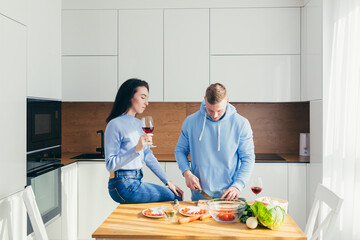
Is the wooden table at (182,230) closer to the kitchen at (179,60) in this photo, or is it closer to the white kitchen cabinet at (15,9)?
the white kitchen cabinet at (15,9)

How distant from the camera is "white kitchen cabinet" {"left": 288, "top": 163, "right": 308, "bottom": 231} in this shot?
12.5ft

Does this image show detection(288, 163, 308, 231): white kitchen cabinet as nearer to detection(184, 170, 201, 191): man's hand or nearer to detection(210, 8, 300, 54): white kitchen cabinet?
detection(210, 8, 300, 54): white kitchen cabinet

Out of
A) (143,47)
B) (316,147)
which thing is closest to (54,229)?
(143,47)

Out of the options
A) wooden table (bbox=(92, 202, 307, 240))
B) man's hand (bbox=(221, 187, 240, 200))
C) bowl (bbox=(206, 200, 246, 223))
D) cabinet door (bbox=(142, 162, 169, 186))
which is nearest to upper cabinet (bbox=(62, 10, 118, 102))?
cabinet door (bbox=(142, 162, 169, 186))

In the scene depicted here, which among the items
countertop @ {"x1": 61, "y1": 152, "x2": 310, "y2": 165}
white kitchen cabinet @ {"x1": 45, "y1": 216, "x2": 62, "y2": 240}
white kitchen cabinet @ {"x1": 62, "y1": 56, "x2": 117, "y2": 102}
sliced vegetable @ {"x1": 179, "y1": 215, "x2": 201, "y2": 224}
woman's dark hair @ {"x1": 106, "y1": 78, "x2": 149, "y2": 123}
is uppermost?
white kitchen cabinet @ {"x1": 62, "y1": 56, "x2": 117, "y2": 102}

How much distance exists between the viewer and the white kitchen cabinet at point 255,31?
13.1 ft

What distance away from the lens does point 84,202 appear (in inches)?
154

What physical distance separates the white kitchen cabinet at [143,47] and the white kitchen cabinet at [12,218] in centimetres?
182

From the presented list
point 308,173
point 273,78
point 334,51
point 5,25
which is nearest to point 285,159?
point 308,173

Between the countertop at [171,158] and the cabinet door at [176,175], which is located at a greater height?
the countertop at [171,158]

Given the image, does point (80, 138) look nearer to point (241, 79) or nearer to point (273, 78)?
point (241, 79)

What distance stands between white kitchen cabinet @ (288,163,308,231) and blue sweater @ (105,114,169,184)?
1.63 m

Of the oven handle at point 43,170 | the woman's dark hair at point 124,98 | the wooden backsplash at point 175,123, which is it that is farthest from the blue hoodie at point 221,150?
the wooden backsplash at point 175,123

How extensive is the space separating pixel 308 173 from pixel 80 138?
256 cm
